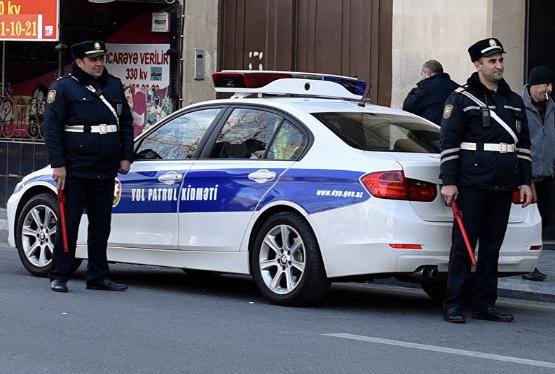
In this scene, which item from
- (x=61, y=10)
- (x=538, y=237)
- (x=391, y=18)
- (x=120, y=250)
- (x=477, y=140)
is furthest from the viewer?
(x=61, y=10)

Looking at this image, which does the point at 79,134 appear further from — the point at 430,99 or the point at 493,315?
the point at 430,99

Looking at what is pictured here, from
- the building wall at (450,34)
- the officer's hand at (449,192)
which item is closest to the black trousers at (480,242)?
the officer's hand at (449,192)

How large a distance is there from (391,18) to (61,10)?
486 cm

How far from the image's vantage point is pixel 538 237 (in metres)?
9.62

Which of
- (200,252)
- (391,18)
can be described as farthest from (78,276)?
(391,18)

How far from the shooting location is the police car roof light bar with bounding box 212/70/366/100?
1035 cm

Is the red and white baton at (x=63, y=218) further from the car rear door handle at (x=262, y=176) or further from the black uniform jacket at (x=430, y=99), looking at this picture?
the black uniform jacket at (x=430, y=99)

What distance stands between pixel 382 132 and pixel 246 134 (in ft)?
3.44

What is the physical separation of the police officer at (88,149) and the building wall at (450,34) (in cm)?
569

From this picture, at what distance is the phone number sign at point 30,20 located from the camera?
17.4 meters

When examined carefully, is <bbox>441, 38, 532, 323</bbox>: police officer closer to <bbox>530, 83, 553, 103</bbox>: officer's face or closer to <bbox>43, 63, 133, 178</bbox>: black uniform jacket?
<bbox>530, 83, 553, 103</bbox>: officer's face

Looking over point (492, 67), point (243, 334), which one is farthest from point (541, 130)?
point (243, 334)

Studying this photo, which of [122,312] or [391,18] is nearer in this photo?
[122,312]

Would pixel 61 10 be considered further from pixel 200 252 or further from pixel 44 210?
pixel 200 252
